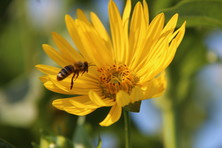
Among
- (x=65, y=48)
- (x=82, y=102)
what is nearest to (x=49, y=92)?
(x=65, y=48)

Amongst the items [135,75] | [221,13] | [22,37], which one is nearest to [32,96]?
[22,37]

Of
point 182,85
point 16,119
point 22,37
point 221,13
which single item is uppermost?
point 22,37

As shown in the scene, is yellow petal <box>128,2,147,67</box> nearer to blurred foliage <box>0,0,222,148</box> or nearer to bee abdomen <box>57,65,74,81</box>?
blurred foliage <box>0,0,222,148</box>

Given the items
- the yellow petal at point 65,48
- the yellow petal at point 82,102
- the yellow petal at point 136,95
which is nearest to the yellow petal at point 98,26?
the yellow petal at point 65,48

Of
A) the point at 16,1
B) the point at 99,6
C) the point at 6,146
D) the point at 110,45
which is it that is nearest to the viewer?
the point at 6,146

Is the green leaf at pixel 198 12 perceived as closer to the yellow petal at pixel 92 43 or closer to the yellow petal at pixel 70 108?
the yellow petal at pixel 92 43

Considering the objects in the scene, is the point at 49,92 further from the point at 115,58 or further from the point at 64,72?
the point at 64,72

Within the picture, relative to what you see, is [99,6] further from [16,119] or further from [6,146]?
[6,146]
